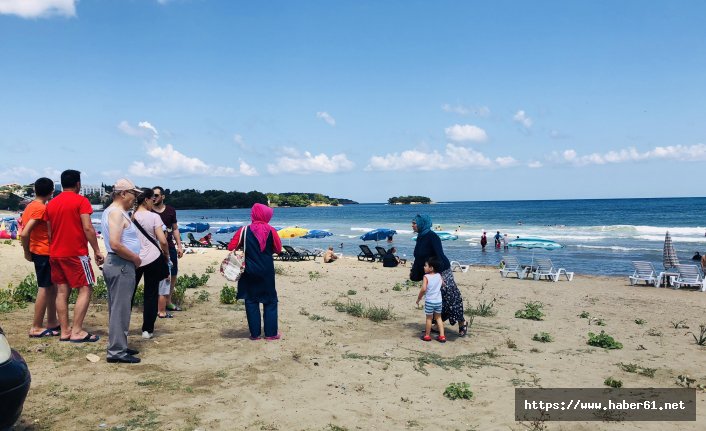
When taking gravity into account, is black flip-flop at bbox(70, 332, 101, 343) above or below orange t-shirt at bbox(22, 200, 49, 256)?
below

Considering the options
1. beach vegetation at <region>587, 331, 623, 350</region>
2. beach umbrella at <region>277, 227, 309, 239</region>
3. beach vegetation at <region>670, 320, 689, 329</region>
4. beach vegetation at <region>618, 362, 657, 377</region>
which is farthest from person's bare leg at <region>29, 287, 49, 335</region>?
beach umbrella at <region>277, 227, 309, 239</region>

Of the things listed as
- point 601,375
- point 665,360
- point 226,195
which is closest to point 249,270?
point 601,375

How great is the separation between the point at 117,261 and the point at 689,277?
58.2 ft

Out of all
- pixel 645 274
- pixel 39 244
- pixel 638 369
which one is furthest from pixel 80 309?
pixel 645 274

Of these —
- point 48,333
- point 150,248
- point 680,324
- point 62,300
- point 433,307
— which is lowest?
point 680,324

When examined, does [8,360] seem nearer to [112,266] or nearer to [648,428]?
[112,266]

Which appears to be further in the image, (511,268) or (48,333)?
(511,268)

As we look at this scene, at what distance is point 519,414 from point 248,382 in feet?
8.23

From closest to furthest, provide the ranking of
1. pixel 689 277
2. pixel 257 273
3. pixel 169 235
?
pixel 257 273, pixel 169 235, pixel 689 277

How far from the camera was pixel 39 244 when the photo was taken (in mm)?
5852

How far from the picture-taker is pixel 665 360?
6.52 m

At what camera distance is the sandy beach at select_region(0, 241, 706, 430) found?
163 inches

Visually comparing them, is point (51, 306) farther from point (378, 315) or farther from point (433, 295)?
point (433, 295)

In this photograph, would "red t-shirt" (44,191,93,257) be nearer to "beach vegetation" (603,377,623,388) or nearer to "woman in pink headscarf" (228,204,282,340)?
"woman in pink headscarf" (228,204,282,340)
